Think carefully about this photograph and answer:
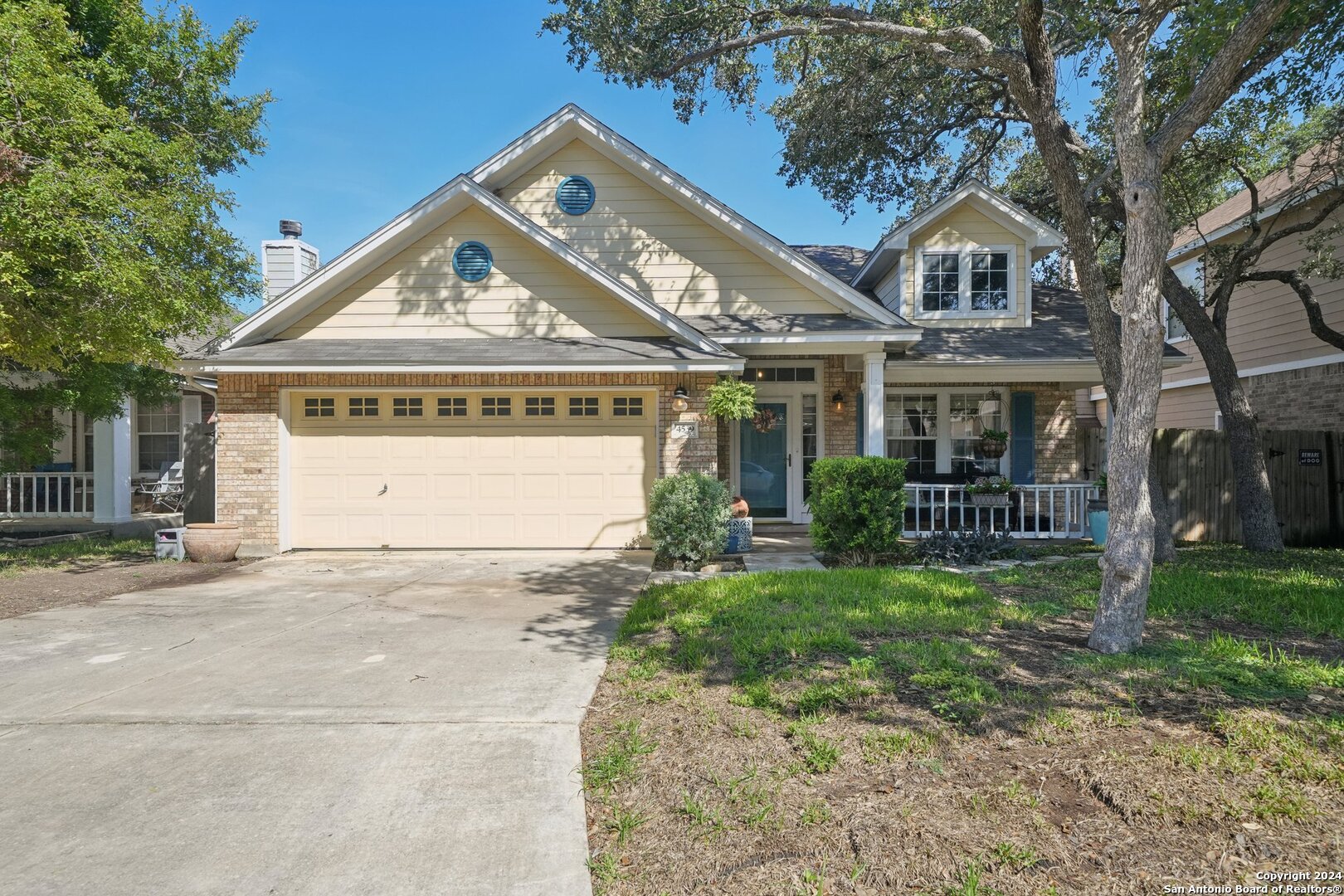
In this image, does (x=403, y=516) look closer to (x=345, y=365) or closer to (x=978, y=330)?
(x=345, y=365)

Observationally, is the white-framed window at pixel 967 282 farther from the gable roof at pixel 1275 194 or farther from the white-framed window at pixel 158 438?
the white-framed window at pixel 158 438

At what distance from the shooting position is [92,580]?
877cm

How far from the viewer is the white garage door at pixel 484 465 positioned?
1048cm

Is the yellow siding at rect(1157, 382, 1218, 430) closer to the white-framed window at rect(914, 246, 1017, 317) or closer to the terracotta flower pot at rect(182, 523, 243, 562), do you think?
the white-framed window at rect(914, 246, 1017, 317)

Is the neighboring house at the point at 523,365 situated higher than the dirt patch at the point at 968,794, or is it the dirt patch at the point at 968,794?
the neighboring house at the point at 523,365

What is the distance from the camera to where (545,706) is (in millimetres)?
4477

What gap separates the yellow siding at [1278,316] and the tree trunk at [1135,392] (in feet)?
34.6

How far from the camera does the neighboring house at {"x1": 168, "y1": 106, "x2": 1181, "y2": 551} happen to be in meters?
10.1

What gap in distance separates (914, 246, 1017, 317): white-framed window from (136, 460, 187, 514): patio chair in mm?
14602

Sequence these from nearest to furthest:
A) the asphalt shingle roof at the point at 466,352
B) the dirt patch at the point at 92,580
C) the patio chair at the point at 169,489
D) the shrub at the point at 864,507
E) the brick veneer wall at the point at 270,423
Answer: the dirt patch at the point at 92,580
the shrub at the point at 864,507
the asphalt shingle roof at the point at 466,352
the brick veneer wall at the point at 270,423
the patio chair at the point at 169,489

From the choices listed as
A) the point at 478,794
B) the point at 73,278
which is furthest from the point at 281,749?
the point at 73,278

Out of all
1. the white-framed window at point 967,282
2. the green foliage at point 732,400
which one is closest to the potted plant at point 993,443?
the white-framed window at point 967,282

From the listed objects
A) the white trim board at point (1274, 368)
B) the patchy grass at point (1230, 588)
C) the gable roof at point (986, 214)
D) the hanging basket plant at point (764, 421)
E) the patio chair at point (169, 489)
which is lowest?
the patchy grass at point (1230, 588)

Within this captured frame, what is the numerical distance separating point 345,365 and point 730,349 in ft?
17.7
